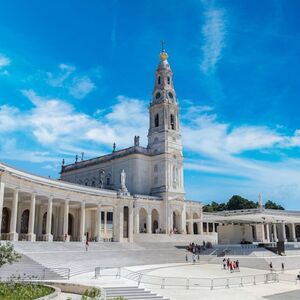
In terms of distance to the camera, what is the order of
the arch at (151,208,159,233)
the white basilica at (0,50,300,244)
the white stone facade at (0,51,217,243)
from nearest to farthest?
the white stone facade at (0,51,217,243) < the white basilica at (0,50,300,244) < the arch at (151,208,159,233)

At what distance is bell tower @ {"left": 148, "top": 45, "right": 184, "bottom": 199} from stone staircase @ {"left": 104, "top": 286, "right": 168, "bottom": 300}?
4695 centimetres

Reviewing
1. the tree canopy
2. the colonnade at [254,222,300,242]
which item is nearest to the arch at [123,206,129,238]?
the colonnade at [254,222,300,242]

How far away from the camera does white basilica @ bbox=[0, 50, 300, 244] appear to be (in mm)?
51422

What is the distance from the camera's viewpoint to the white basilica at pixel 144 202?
5142 centimetres

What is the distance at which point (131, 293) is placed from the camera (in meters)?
21.9

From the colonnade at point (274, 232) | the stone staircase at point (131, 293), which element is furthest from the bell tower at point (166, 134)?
the stone staircase at point (131, 293)

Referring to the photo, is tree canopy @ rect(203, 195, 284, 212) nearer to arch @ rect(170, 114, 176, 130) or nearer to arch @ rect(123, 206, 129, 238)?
arch @ rect(170, 114, 176, 130)

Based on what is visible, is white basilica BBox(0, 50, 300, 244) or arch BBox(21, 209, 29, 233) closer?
arch BBox(21, 209, 29, 233)

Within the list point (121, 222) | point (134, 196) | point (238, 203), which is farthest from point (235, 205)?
point (121, 222)

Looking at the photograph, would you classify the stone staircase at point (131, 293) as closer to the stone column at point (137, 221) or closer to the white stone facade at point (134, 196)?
the white stone facade at point (134, 196)

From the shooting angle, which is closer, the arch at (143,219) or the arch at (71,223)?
the arch at (71,223)

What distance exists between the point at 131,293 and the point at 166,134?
51.8 meters

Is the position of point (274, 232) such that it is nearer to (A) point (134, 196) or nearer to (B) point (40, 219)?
(A) point (134, 196)

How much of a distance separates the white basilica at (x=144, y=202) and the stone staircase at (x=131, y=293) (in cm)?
2534
